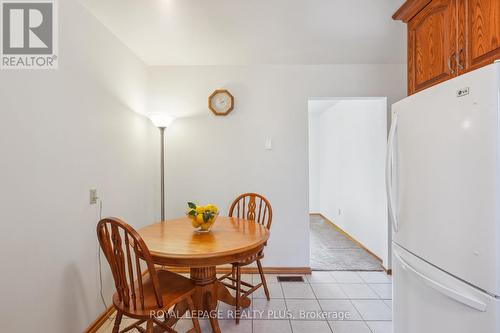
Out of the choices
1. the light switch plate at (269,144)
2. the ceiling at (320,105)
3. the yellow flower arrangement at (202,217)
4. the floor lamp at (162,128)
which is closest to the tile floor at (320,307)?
the yellow flower arrangement at (202,217)

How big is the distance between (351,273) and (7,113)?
3276mm

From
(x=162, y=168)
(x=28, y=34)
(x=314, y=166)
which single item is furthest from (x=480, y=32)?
(x=314, y=166)

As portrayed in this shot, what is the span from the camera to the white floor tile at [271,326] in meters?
1.86

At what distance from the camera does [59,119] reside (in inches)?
60.9

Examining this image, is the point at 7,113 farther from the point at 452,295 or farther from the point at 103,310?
the point at 452,295

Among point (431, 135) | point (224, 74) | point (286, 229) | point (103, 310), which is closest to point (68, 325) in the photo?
point (103, 310)

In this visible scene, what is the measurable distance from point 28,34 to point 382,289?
3.60 m

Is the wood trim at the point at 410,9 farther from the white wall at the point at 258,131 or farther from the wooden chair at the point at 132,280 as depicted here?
the wooden chair at the point at 132,280

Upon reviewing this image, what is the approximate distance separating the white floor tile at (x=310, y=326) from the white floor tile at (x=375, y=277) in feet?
3.20

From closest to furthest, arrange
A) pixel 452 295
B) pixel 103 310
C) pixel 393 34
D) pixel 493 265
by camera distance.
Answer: pixel 493 265 → pixel 452 295 → pixel 103 310 → pixel 393 34

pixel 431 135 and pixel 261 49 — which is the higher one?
pixel 261 49

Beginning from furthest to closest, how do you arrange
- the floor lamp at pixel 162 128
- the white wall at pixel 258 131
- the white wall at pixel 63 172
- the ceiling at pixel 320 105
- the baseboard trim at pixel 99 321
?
the ceiling at pixel 320 105 < the white wall at pixel 258 131 < the floor lamp at pixel 162 128 < the baseboard trim at pixel 99 321 < the white wall at pixel 63 172

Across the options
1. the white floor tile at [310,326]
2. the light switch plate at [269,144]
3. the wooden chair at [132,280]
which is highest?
the light switch plate at [269,144]

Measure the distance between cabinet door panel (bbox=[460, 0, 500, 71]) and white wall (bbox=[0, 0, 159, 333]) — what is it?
7.68 ft
